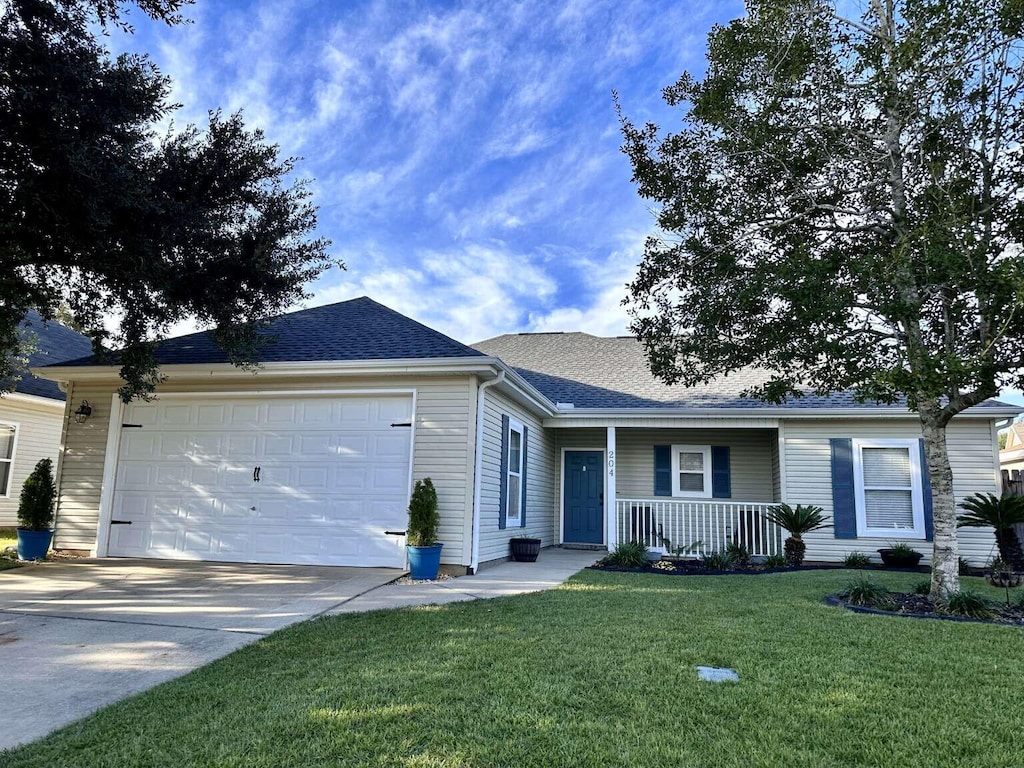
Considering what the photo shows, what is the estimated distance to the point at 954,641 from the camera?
15.1ft

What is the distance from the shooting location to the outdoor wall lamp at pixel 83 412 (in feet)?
30.4

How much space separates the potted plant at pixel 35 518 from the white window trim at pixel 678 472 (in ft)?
33.4

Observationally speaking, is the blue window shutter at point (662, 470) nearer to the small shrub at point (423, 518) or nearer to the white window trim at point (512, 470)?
the white window trim at point (512, 470)

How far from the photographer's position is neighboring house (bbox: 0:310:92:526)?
12664mm

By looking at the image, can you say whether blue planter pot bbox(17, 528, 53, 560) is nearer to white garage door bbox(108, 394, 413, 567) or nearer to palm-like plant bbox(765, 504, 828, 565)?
white garage door bbox(108, 394, 413, 567)

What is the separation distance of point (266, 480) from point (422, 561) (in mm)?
2656

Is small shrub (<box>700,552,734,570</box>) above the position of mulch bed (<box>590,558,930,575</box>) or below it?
above

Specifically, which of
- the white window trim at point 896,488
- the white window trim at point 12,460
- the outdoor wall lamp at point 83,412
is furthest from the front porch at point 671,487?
the white window trim at point 12,460

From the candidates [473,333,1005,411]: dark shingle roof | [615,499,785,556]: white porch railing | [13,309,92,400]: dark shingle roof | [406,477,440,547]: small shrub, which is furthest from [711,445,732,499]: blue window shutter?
[13,309,92,400]: dark shingle roof

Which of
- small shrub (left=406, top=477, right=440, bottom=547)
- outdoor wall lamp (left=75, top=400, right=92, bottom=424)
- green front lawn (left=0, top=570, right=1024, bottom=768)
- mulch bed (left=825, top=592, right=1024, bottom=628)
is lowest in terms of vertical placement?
green front lawn (left=0, top=570, right=1024, bottom=768)

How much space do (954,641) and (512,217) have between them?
12.7 meters

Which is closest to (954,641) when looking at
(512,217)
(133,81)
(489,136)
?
(133,81)

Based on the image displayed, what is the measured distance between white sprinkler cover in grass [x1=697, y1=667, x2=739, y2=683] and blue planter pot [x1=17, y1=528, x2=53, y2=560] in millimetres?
8852

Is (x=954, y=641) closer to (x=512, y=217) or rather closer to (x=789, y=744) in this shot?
(x=789, y=744)
